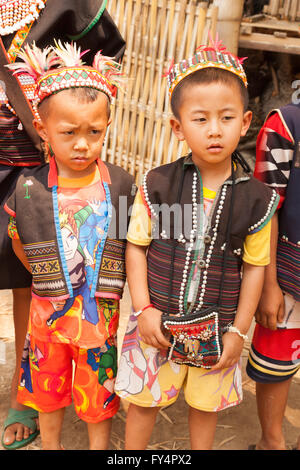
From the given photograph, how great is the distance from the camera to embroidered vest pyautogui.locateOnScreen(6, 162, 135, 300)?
2.10 meters

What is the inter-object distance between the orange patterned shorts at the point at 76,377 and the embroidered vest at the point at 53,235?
25cm

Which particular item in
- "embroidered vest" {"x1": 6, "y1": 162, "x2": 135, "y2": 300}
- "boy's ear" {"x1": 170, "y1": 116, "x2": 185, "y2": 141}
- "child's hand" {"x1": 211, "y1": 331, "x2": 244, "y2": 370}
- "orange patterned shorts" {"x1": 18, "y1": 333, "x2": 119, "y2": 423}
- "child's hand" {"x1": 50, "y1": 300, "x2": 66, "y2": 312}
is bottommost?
"orange patterned shorts" {"x1": 18, "y1": 333, "x2": 119, "y2": 423}

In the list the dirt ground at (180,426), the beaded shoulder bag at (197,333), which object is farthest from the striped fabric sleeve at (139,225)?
the dirt ground at (180,426)

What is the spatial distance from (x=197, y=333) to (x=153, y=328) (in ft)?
0.57

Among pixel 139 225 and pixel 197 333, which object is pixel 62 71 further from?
pixel 197 333

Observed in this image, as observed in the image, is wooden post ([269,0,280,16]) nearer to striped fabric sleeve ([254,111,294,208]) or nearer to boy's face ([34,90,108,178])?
striped fabric sleeve ([254,111,294,208])

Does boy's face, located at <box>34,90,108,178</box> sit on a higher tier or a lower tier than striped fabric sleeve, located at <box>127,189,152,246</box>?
higher

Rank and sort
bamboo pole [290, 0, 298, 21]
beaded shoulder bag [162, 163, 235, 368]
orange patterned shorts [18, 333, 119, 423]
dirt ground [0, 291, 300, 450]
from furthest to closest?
bamboo pole [290, 0, 298, 21] → dirt ground [0, 291, 300, 450] → orange patterned shorts [18, 333, 119, 423] → beaded shoulder bag [162, 163, 235, 368]

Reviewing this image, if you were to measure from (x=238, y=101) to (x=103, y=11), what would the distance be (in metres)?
0.83

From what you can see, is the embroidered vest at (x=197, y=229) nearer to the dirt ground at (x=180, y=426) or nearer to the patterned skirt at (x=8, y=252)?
the patterned skirt at (x=8, y=252)

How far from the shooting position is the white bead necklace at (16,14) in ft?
7.20

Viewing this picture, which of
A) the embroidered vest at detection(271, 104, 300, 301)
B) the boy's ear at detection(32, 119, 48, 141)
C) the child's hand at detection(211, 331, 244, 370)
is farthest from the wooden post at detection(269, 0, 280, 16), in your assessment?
the child's hand at detection(211, 331, 244, 370)

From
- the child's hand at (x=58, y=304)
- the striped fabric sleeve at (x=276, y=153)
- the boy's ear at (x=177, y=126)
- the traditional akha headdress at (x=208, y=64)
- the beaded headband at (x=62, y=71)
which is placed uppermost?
the traditional akha headdress at (x=208, y=64)

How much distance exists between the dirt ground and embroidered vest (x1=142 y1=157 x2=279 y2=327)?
94cm
